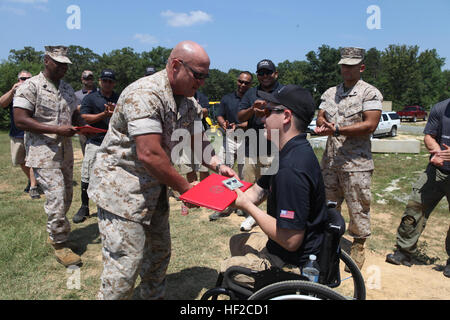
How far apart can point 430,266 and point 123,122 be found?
4250 mm

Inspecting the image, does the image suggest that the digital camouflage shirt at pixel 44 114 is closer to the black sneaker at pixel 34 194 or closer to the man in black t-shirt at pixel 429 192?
the black sneaker at pixel 34 194

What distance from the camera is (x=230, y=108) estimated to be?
633cm

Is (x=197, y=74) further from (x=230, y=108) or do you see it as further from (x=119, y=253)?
(x=230, y=108)

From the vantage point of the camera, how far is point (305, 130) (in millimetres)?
2258

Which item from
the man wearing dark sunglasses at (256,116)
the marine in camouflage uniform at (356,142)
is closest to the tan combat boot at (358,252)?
the marine in camouflage uniform at (356,142)

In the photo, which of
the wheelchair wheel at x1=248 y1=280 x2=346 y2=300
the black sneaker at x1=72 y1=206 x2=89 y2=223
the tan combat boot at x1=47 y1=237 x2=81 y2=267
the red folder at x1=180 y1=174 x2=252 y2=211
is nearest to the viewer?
the wheelchair wheel at x1=248 y1=280 x2=346 y2=300

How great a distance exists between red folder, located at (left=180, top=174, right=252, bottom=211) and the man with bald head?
10 centimetres

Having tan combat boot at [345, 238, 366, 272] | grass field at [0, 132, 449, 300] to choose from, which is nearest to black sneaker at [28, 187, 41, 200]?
grass field at [0, 132, 449, 300]

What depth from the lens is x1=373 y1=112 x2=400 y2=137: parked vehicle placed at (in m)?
19.3

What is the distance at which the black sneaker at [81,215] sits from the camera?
5.45 meters

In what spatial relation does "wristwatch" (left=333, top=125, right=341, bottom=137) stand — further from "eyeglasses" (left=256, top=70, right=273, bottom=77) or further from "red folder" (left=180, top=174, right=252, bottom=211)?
"red folder" (left=180, top=174, right=252, bottom=211)

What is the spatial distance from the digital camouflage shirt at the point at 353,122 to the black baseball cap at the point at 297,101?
6.43 ft
